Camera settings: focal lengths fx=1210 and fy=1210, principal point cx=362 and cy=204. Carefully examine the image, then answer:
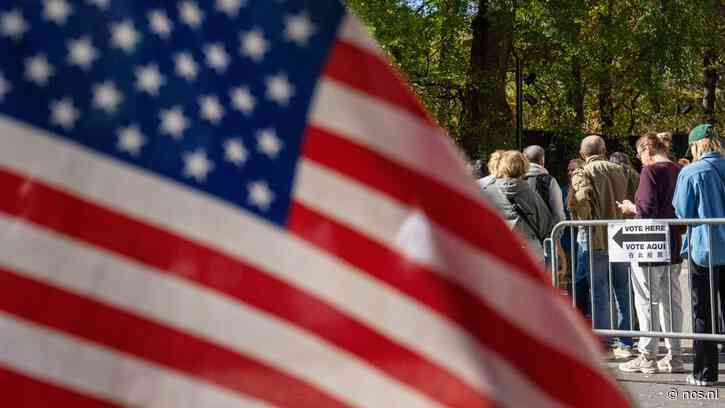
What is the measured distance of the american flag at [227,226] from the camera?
167cm

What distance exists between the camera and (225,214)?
5.59 ft

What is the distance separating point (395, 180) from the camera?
1.70 meters

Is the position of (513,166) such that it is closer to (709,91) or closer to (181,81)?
(181,81)

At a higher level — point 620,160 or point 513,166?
point 620,160

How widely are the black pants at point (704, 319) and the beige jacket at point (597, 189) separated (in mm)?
1863

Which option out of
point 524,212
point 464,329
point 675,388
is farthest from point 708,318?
point 464,329

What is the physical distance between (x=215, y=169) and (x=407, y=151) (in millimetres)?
273

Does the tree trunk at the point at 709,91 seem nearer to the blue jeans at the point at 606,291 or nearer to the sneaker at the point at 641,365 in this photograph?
the blue jeans at the point at 606,291

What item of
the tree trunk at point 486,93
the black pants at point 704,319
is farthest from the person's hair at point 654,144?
the tree trunk at point 486,93

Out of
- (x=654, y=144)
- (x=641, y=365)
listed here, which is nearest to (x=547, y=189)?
(x=654, y=144)

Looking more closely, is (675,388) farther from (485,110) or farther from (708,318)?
Result: (485,110)

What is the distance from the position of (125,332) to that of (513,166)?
7.47 metres

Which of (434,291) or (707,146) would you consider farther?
(707,146)

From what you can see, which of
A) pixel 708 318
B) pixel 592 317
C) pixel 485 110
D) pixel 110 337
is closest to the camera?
pixel 110 337
